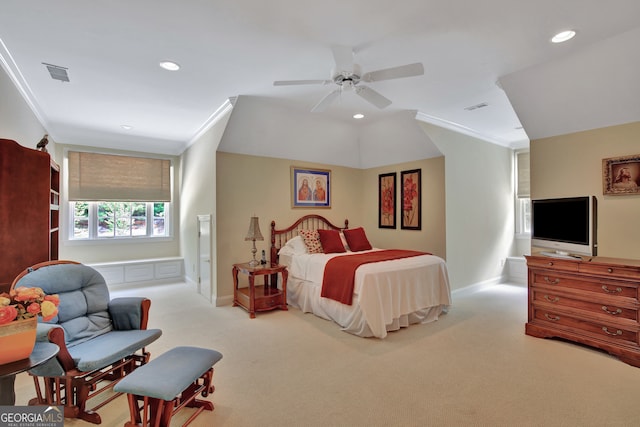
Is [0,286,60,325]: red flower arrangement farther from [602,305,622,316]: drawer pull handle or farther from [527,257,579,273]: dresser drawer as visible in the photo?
[602,305,622,316]: drawer pull handle

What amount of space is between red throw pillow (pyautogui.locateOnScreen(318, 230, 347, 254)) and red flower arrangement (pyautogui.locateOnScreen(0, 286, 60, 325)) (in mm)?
3611

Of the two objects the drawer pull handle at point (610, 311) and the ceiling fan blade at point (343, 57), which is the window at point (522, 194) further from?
the ceiling fan blade at point (343, 57)

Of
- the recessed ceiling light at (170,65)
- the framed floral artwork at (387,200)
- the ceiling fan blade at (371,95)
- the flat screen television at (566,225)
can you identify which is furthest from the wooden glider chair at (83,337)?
the framed floral artwork at (387,200)

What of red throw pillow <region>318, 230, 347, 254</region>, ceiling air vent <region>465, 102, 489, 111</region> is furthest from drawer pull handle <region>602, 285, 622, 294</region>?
red throw pillow <region>318, 230, 347, 254</region>

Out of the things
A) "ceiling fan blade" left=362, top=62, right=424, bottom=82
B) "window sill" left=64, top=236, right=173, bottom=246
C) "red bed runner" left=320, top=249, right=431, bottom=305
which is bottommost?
"red bed runner" left=320, top=249, right=431, bottom=305

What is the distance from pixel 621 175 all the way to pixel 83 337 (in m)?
5.31

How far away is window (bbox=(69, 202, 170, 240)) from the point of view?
227 inches

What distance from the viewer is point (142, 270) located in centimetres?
593

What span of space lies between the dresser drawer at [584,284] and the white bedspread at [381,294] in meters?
1.09

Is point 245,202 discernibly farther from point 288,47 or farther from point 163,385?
point 163,385

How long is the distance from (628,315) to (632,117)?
79.2 inches

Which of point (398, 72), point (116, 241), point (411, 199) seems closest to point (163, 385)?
point (398, 72)

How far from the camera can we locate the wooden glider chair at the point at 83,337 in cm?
197

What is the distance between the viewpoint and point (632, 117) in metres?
3.13
